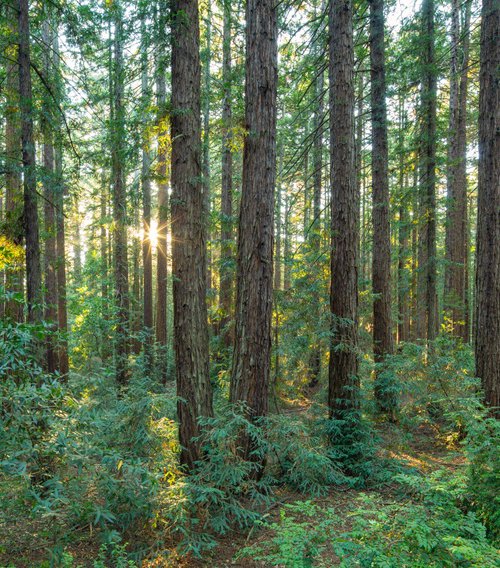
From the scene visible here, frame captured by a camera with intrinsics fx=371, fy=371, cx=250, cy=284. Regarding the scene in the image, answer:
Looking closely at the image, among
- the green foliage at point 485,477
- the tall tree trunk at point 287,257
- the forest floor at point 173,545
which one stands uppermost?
the tall tree trunk at point 287,257

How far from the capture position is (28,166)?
658 centimetres

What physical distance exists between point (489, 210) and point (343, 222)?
111 inches

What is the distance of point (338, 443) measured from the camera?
Answer: 245 inches

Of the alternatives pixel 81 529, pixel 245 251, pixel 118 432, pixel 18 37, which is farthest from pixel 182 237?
pixel 18 37

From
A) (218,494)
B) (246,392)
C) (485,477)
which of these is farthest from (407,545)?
(246,392)

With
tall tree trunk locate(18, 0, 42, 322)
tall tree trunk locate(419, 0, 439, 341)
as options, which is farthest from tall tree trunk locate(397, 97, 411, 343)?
tall tree trunk locate(18, 0, 42, 322)

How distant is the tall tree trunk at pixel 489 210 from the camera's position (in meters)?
6.80

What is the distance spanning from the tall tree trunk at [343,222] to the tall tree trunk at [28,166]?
5227mm

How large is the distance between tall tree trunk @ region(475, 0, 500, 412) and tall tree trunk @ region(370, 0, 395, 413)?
7.36 ft

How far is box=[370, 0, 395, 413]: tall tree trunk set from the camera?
901 cm

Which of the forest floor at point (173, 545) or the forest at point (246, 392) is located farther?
the forest floor at point (173, 545)

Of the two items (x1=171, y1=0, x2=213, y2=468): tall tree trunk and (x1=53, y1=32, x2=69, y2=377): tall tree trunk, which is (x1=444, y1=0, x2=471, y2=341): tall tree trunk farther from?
(x1=53, y1=32, x2=69, y2=377): tall tree trunk

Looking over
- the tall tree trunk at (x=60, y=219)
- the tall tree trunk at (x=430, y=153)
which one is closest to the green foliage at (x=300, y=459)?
the tall tree trunk at (x=60, y=219)

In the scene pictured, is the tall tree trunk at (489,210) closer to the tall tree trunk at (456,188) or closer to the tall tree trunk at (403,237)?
the tall tree trunk at (403,237)
